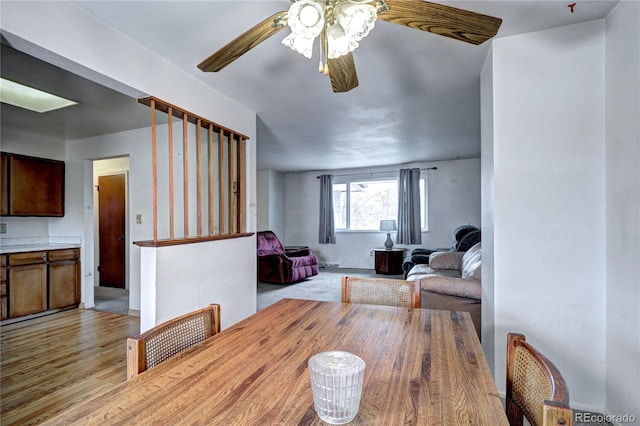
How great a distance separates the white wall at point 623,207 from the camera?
154 centimetres

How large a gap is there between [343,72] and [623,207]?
5.34 ft

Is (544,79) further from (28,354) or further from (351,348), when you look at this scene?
(28,354)

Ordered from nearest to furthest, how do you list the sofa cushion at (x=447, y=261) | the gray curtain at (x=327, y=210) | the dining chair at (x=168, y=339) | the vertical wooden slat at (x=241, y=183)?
the dining chair at (x=168, y=339) < the vertical wooden slat at (x=241, y=183) < the sofa cushion at (x=447, y=261) < the gray curtain at (x=327, y=210)

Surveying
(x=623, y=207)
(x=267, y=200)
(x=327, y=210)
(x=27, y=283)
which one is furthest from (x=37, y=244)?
(x=623, y=207)

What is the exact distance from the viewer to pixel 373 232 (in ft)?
22.9

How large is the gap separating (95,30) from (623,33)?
289cm

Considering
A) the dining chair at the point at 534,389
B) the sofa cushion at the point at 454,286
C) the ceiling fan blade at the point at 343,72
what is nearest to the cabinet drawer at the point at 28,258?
the ceiling fan blade at the point at 343,72

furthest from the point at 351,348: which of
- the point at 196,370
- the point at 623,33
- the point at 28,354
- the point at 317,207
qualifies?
the point at 317,207

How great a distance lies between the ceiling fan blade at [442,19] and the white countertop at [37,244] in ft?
14.4

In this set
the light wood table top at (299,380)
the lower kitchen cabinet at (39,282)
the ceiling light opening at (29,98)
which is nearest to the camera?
the light wood table top at (299,380)

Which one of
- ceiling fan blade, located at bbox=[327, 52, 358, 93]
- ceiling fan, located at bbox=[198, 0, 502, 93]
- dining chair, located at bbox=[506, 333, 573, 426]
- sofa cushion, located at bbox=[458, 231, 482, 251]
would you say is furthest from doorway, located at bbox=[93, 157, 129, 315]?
dining chair, located at bbox=[506, 333, 573, 426]

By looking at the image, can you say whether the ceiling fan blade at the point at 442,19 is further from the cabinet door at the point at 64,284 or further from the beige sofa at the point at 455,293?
the cabinet door at the point at 64,284

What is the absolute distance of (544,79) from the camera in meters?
1.95

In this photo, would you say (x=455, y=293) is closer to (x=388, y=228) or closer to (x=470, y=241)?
(x=470, y=241)
